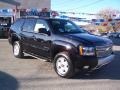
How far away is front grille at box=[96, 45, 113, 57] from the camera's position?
334 inches

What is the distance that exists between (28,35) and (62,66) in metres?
2.35

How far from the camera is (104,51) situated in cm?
877

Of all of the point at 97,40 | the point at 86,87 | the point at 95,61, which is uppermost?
the point at 97,40

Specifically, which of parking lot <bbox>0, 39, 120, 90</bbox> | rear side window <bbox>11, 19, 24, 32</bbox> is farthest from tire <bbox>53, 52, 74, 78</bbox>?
rear side window <bbox>11, 19, 24, 32</bbox>

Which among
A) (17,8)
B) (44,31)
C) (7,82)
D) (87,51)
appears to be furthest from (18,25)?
(17,8)

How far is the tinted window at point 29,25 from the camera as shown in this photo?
10.4m

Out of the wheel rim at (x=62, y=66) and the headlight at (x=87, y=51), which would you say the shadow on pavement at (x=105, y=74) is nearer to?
the wheel rim at (x=62, y=66)

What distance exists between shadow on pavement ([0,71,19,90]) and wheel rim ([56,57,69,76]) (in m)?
1.40

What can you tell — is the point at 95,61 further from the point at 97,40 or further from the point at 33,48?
the point at 33,48

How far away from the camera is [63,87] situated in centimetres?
755

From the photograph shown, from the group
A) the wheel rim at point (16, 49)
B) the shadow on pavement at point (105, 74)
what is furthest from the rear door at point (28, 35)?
the shadow on pavement at point (105, 74)

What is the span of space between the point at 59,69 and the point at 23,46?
8.63ft

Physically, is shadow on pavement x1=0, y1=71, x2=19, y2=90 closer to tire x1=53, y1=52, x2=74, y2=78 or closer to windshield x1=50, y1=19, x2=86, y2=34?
tire x1=53, y1=52, x2=74, y2=78

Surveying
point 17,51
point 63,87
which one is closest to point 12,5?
point 17,51
